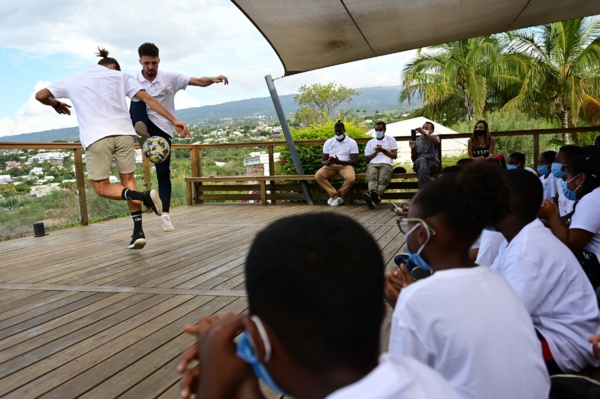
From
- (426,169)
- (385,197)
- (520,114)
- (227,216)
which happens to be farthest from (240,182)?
(520,114)

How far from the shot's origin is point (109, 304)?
8.34ft

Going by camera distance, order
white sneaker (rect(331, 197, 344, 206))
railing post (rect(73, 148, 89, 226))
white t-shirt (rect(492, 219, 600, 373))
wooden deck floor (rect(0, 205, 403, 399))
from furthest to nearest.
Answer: white sneaker (rect(331, 197, 344, 206))
railing post (rect(73, 148, 89, 226))
wooden deck floor (rect(0, 205, 403, 399))
white t-shirt (rect(492, 219, 600, 373))

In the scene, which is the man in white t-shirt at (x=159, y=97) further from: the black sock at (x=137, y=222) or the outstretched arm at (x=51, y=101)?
the outstretched arm at (x=51, y=101)

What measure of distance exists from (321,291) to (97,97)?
3.69m

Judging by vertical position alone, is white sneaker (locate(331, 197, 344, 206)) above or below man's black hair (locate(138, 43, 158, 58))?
below

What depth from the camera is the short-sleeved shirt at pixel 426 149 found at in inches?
261

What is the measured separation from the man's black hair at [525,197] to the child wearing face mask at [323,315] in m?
1.04

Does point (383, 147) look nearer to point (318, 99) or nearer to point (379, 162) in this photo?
point (379, 162)

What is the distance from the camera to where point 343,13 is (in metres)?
4.14

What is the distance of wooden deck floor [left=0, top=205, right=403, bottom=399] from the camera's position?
1.69 meters

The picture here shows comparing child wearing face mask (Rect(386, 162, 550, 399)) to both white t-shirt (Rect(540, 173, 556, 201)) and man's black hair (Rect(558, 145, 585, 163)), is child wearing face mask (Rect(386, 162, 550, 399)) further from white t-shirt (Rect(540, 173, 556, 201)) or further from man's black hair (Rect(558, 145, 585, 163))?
white t-shirt (Rect(540, 173, 556, 201))

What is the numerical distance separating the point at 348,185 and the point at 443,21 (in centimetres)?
304

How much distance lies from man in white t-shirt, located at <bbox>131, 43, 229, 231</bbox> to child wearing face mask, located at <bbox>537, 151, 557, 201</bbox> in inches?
119

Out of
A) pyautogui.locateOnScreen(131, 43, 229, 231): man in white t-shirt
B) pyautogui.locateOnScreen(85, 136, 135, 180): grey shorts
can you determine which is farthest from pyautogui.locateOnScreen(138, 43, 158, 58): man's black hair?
pyautogui.locateOnScreen(85, 136, 135, 180): grey shorts
